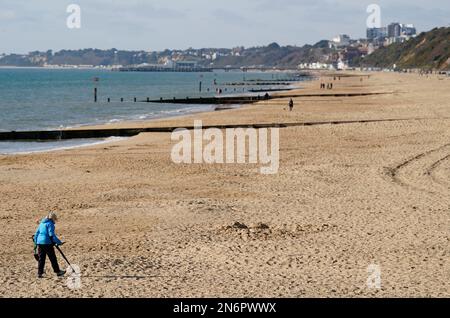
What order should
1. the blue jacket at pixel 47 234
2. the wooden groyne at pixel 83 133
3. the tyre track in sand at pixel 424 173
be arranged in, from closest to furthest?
the blue jacket at pixel 47 234
the tyre track in sand at pixel 424 173
the wooden groyne at pixel 83 133

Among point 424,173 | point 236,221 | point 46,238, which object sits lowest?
point 236,221

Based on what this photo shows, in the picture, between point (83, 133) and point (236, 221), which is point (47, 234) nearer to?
point (236, 221)

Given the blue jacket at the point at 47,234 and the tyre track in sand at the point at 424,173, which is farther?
the tyre track in sand at the point at 424,173

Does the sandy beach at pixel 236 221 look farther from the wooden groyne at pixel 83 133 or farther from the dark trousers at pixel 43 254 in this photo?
the wooden groyne at pixel 83 133

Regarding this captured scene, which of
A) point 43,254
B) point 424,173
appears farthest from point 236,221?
point 424,173

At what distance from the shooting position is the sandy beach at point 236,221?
1339 centimetres

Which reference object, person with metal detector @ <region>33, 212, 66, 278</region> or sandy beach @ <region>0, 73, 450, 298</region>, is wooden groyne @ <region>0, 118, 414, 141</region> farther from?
person with metal detector @ <region>33, 212, 66, 278</region>

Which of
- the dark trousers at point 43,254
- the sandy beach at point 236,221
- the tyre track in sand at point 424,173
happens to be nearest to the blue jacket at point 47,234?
the dark trousers at point 43,254

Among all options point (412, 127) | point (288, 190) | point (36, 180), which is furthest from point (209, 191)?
point (412, 127)

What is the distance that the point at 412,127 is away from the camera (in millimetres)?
39312

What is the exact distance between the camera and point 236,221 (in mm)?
18156

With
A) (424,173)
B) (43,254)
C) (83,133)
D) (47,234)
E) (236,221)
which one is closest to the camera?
(47,234)
